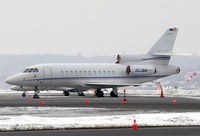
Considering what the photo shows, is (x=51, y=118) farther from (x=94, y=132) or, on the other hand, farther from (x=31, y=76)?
(x=31, y=76)

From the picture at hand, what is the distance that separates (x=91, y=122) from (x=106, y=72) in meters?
31.8

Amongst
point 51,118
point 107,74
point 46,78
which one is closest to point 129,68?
point 107,74

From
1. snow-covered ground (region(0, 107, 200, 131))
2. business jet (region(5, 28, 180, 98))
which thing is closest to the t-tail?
business jet (region(5, 28, 180, 98))

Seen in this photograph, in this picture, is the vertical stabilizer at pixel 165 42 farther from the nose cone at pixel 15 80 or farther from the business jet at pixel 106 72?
the nose cone at pixel 15 80

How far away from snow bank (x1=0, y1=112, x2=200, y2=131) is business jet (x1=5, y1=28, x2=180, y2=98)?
25.3 metres

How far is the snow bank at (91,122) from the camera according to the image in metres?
19.6

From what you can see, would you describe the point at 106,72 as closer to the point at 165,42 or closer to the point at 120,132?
the point at 165,42

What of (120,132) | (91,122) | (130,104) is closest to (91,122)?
(91,122)

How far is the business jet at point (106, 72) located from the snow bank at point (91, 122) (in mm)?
25306

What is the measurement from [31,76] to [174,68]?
17.9 meters

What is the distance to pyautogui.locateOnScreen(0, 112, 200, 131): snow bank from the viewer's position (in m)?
19.6

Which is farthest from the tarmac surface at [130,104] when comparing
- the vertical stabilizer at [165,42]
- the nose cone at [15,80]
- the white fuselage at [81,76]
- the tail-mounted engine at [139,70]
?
the vertical stabilizer at [165,42]

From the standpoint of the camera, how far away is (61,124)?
66.3 ft

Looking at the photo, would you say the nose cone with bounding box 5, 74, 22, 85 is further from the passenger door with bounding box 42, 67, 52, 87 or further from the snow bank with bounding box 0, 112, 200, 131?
the snow bank with bounding box 0, 112, 200, 131
